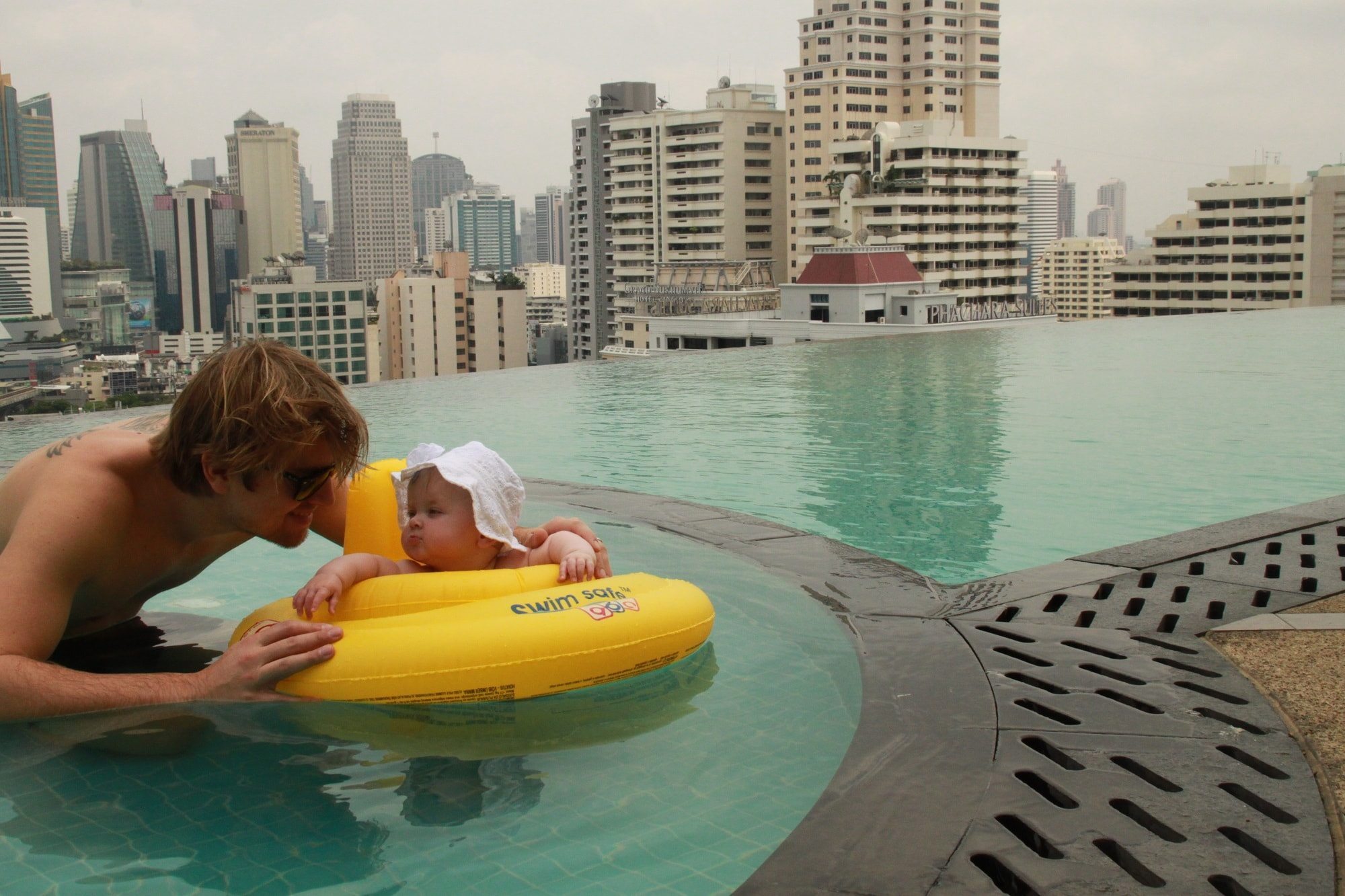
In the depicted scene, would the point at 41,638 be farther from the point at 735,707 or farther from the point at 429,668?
the point at 735,707

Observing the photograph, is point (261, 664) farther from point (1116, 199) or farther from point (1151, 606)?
point (1116, 199)

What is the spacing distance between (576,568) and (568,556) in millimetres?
52

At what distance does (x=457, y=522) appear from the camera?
9.33ft

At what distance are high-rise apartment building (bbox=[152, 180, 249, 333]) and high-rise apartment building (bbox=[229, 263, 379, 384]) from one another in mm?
13337

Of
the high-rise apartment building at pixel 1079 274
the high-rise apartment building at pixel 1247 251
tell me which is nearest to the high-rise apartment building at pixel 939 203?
the high-rise apartment building at pixel 1247 251

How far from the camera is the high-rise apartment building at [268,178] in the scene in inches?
4141

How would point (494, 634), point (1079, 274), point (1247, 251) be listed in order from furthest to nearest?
point (1079, 274), point (1247, 251), point (494, 634)

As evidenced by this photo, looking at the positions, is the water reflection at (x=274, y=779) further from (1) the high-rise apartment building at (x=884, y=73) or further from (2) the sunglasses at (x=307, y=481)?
(1) the high-rise apartment building at (x=884, y=73)

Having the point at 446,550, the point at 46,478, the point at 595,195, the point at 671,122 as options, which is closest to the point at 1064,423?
the point at 446,550

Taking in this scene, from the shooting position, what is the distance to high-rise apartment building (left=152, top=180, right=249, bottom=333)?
67.9 m

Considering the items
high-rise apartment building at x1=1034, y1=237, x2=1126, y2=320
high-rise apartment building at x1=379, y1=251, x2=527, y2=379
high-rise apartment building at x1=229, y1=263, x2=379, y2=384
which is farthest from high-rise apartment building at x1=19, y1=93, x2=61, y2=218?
high-rise apartment building at x1=1034, y1=237, x2=1126, y2=320

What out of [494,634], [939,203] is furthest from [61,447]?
[939,203]

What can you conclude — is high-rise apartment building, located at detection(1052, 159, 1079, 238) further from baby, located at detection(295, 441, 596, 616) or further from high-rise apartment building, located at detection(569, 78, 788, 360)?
baby, located at detection(295, 441, 596, 616)

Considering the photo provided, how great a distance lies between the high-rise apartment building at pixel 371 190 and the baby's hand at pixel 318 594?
144530 millimetres
